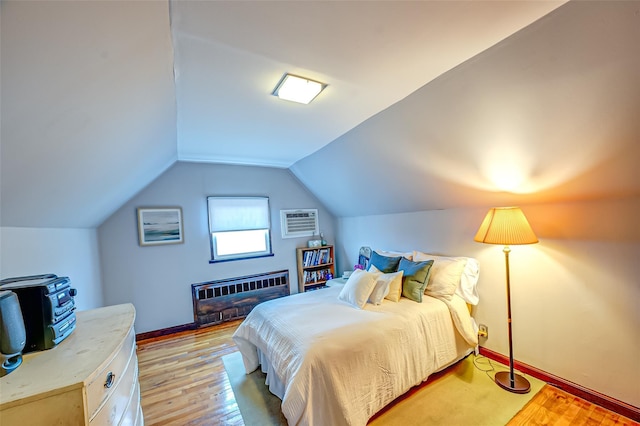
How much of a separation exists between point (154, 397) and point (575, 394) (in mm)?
3491

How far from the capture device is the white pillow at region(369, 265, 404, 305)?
249 cm

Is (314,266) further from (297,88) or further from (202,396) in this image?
(297,88)

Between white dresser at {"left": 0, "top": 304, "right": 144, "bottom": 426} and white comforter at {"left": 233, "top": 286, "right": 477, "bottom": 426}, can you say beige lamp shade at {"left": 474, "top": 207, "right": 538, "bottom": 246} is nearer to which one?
white comforter at {"left": 233, "top": 286, "right": 477, "bottom": 426}

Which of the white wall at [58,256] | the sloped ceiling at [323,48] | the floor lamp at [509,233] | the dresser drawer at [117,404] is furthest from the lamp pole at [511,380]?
the white wall at [58,256]

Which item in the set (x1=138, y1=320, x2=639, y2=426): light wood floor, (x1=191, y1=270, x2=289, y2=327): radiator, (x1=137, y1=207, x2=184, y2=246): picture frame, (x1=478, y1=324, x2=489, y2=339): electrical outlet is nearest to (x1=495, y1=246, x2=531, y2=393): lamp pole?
(x1=138, y1=320, x2=639, y2=426): light wood floor

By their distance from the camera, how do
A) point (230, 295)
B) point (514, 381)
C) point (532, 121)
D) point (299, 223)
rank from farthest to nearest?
point (299, 223), point (230, 295), point (514, 381), point (532, 121)

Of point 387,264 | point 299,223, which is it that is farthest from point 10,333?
point 299,223

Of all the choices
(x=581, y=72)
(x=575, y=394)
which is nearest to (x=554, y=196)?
(x=581, y=72)

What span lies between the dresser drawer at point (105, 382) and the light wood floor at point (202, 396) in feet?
3.58

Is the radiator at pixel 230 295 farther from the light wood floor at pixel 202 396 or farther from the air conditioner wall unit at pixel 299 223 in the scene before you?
the air conditioner wall unit at pixel 299 223

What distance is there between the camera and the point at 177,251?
366 cm

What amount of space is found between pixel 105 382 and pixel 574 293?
10.2ft

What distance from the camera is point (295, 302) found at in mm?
2609

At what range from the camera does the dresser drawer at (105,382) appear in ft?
3.05
